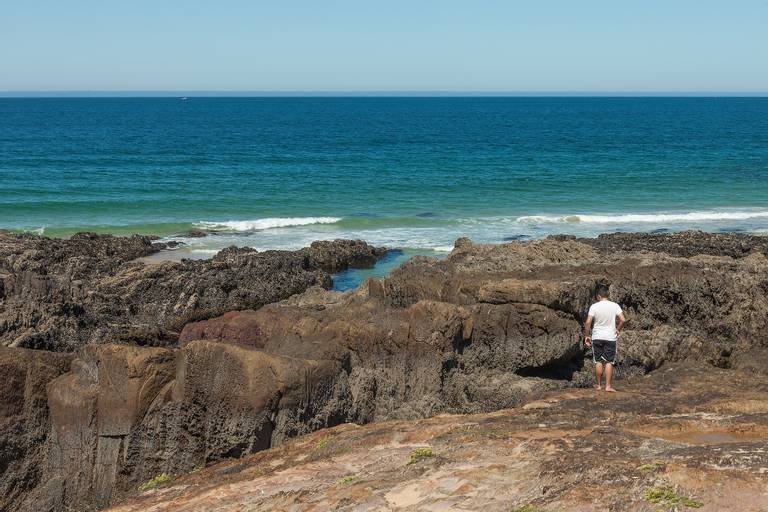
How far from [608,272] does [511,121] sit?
436ft

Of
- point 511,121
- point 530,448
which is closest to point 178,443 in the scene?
point 530,448

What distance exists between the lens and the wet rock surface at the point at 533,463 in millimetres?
8688

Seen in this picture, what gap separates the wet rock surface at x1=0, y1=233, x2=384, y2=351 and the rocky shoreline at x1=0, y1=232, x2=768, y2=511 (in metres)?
0.08

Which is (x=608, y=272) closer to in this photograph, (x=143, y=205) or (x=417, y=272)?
(x=417, y=272)

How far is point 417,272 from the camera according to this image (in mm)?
17875

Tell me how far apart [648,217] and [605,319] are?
3525 cm

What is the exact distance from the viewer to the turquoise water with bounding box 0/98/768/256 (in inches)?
1738

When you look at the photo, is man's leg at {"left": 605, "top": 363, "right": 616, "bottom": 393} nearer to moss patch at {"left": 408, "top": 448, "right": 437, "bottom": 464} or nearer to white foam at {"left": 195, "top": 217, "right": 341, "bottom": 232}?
moss patch at {"left": 408, "top": 448, "right": 437, "bottom": 464}

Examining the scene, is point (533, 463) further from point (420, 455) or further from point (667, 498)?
point (667, 498)

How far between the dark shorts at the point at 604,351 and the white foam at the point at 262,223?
30912 millimetres

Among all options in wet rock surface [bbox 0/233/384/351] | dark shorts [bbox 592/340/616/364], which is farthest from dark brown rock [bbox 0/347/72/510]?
dark shorts [bbox 592/340/616/364]

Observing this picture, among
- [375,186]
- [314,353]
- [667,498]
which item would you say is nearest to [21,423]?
[314,353]

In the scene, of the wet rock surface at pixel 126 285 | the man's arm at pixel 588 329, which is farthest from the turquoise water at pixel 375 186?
the man's arm at pixel 588 329

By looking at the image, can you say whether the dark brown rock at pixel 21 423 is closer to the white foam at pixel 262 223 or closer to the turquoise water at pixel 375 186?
the turquoise water at pixel 375 186
